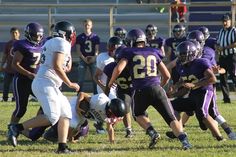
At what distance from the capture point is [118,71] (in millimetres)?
7992

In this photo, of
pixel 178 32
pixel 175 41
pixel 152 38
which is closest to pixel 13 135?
pixel 152 38

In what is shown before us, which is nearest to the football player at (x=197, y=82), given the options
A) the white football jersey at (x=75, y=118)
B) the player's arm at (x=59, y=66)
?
the white football jersey at (x=75, y=118)

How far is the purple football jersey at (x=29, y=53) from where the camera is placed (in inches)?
350

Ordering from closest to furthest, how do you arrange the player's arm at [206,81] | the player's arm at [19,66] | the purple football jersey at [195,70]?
the player's arm at [206,81] → the purple football jersey at [195,70] → the player's arm at [19,66]

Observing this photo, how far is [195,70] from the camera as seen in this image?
27.3 feet

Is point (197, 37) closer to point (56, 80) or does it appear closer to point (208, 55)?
point (208, 55)

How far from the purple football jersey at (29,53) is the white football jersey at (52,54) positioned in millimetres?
1318

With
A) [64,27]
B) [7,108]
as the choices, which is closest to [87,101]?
[64,27]

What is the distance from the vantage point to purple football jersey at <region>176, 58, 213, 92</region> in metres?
8.27

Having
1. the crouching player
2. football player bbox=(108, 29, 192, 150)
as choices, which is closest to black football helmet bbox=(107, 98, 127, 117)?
the crouching player

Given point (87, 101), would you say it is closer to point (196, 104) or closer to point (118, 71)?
point (118, 71)

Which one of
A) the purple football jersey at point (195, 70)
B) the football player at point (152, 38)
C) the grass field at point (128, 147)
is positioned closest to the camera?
the grass field at point (128, 147)

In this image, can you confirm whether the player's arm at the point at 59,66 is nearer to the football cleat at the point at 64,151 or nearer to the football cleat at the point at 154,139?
the football cleat at the point at 64,151

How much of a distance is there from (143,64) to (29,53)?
183 centimetres
